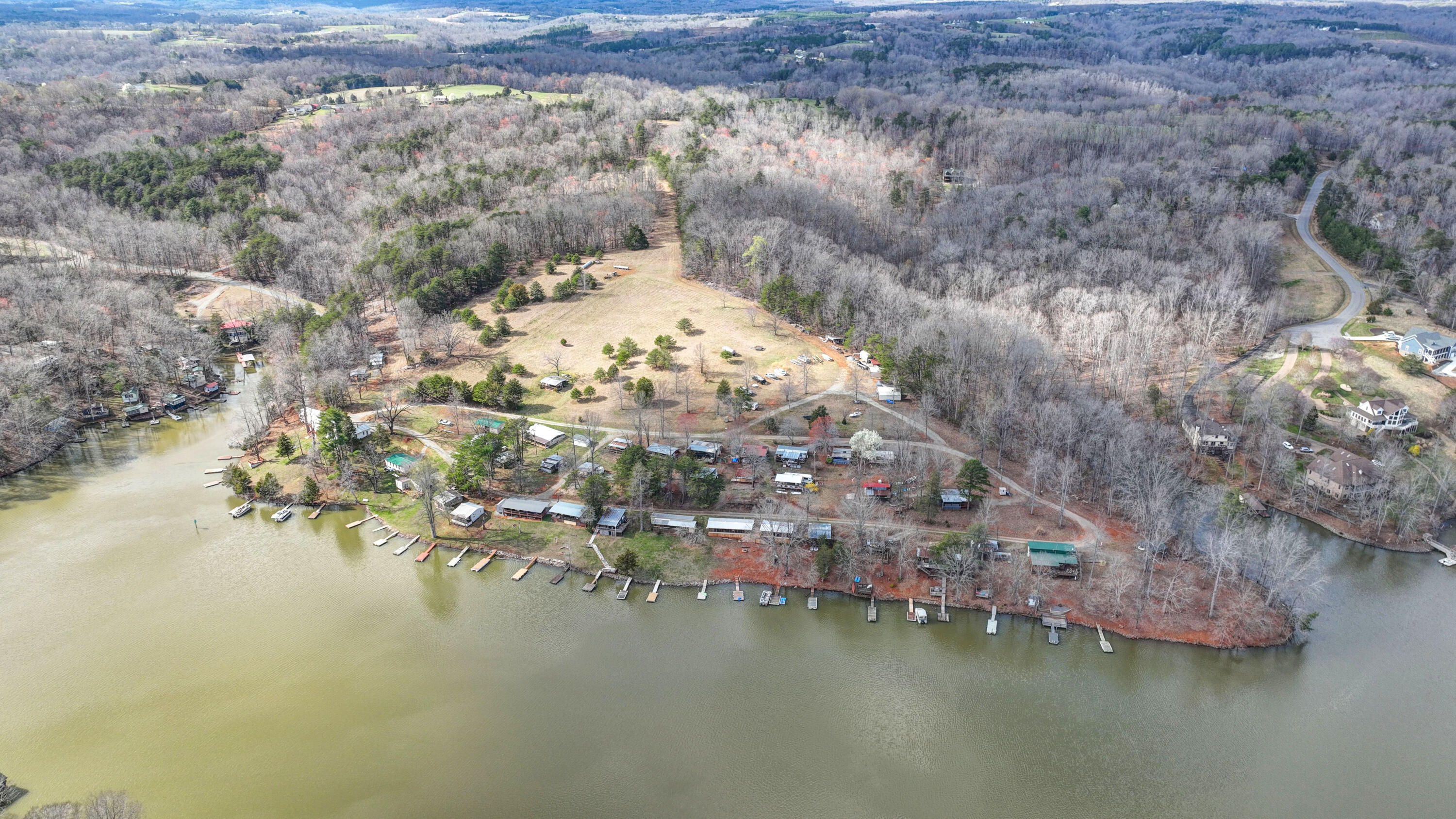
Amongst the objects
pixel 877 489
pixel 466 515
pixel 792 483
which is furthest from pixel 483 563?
pixel 877 489

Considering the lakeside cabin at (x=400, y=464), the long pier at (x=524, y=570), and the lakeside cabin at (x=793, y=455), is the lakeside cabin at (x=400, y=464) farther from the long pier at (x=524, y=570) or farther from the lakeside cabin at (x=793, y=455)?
the lakeside cabin at (x=793, y=455)

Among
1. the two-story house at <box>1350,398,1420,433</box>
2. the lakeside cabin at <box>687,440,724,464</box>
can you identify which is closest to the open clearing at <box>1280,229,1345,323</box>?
the two-story house at <box>1350,398,1420,433</box>

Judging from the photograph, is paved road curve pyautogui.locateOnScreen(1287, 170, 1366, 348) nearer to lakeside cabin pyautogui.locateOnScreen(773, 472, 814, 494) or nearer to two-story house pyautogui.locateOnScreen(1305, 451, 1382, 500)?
two-story house pyautogui.locateOnScreen(1305, 451, 1382, 500)

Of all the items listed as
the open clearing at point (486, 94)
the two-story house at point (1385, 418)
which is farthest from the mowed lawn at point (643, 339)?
the open clearing at point (486, 94)

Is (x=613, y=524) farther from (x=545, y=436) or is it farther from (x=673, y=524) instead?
(x=545, y=436)

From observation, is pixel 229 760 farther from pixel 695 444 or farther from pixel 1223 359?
pixel 1223 359

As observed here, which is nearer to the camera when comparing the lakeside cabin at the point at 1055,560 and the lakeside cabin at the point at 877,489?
the lakeside cabin at the point at 1055,560

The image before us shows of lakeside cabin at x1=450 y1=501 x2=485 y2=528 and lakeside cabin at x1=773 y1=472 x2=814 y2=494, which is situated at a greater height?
lakeside cabin at x1=773 y1=472 x2=814 y2=494

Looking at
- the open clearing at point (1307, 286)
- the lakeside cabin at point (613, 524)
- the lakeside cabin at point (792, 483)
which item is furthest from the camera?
the open clearing at point (1307, 286)
